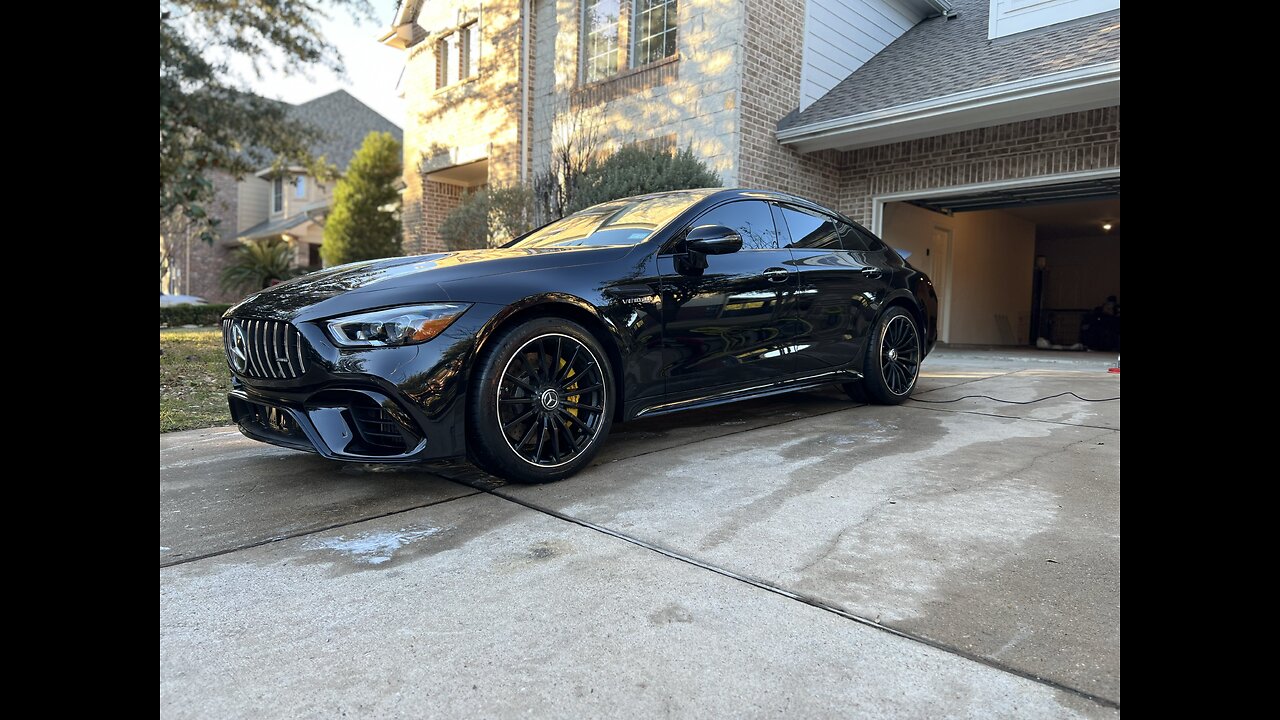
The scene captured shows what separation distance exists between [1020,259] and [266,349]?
17.8 metres

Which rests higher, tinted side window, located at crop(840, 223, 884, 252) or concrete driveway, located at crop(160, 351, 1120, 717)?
tinted side window, located at crop(840, 223, 884, 252)

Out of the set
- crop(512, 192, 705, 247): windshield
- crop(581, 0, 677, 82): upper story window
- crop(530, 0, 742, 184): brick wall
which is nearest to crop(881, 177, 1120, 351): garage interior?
crop(530, 0, 742, 184): brick wall

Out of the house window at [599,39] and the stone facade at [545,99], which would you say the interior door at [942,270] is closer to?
Result: the stone facade at [545,99]

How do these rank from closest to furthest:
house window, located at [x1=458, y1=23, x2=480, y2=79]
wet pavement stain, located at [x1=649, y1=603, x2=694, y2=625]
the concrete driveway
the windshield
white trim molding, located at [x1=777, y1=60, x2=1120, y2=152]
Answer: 1. the concrete driveway
2. wet pavement stain, located at [x1=649, y1=603, x2=694, y2=625]
3. the windshield
4. white trim molding, located at [x1=777, y1=60, x2=1120, y2=152]
5. house window, located at [x1=458, y1=23, x2=480, y2=79]

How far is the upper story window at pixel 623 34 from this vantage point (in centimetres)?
1099

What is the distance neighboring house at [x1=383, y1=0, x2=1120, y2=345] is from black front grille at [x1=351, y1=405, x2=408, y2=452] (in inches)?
293

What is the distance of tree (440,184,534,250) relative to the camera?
1074 cm

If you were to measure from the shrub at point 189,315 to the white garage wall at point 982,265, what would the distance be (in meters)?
12.5

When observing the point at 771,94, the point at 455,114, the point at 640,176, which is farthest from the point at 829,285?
the point at 455,114

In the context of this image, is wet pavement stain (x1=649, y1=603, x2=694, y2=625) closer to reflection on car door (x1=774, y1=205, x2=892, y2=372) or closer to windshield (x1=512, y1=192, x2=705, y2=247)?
windshield (x1=512, y1=192, x2=705, y2=247)

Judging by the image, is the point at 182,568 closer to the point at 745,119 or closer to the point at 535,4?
the point at 745,119

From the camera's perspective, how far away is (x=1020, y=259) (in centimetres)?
1742
